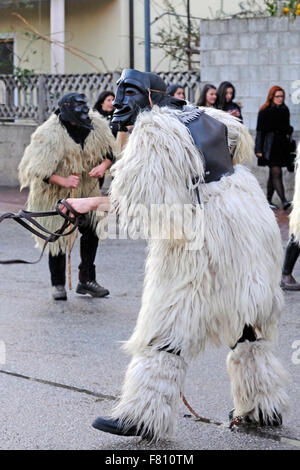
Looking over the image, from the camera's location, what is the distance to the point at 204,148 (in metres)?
4.38

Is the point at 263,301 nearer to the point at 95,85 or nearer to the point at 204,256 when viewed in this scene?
the point at 204,256

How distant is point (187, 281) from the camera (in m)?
4.30

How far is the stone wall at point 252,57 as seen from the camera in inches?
519

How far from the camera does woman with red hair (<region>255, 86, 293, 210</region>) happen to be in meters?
12.6

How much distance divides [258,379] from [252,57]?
31.5ft

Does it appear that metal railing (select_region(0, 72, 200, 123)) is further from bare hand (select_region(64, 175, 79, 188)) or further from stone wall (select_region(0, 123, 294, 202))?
bare hand (select_region(64, 175, 79, 188))

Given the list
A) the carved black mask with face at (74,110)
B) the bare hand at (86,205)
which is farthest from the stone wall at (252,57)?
the bare hand at (86,205)

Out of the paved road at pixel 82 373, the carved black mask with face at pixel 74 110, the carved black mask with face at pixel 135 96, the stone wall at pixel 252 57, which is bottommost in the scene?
the paved road at pixel 82 373

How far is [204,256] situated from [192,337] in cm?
38

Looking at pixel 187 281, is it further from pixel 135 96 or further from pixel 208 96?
pixel 208 96

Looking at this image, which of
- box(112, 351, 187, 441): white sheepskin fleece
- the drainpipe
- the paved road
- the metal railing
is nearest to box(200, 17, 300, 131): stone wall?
the metal railing

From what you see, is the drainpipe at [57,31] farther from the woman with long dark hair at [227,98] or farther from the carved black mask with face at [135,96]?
the carved black mask with face at [135,96]

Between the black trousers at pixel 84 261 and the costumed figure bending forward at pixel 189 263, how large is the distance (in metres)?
3.43
